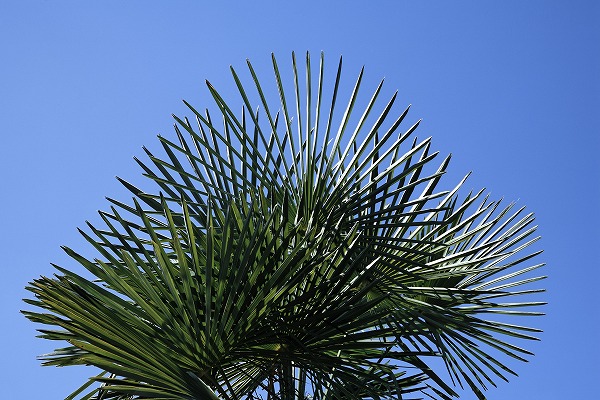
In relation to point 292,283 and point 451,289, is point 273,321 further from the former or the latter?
point 451,289

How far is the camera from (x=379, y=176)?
297 cm

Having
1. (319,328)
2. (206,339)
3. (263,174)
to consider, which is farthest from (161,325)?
(263,174)

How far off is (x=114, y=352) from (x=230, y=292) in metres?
0.37

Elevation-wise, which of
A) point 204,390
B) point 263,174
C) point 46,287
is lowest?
point 204,390

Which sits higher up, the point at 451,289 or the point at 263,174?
the point at 263,174

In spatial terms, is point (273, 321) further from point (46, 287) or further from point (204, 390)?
point (46, 287)

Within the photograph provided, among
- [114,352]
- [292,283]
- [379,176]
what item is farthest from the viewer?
[379,176]

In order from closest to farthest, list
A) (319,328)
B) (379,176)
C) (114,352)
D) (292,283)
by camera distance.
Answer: (114,352) < (292,283) < (319,328) < (379,176)

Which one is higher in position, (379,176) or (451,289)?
(379,176)

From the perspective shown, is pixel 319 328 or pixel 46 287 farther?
pixel 319 328

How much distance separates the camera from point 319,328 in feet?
9.11

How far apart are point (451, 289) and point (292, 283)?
77 cm

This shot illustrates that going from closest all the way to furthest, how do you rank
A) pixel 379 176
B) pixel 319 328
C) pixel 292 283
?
1. pixel 292 283
2. pixel 319 328
3. pixel 379 176

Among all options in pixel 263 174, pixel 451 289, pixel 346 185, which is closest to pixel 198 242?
pixel 263 174
